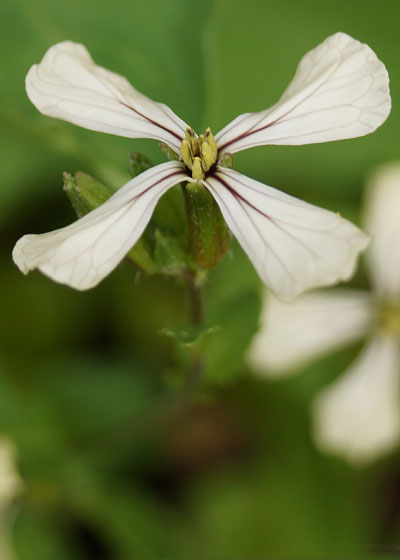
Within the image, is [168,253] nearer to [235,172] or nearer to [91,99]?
A: [235,172]

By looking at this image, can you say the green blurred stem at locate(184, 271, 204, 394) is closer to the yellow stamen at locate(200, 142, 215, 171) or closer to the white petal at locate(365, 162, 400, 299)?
the yellow stamen at locate(200, 142, 215, 171)

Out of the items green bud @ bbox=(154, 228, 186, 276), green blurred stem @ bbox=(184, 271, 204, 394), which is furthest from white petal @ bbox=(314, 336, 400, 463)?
green bud @ bbox=(154, 228, 186, 276)

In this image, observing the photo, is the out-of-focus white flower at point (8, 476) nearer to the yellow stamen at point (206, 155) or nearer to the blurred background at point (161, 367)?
the blurred background at point (161, 367)

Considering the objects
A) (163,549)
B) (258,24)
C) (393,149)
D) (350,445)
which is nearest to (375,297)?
(350,445)

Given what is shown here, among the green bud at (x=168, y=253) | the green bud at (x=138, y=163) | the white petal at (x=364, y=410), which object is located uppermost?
the green bud at (x=138, y=163)

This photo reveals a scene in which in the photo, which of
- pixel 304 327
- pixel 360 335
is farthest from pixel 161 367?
pixel 360 335

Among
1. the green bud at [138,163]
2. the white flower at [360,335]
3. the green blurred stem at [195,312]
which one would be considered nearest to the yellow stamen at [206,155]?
the green bud at [138,163]
